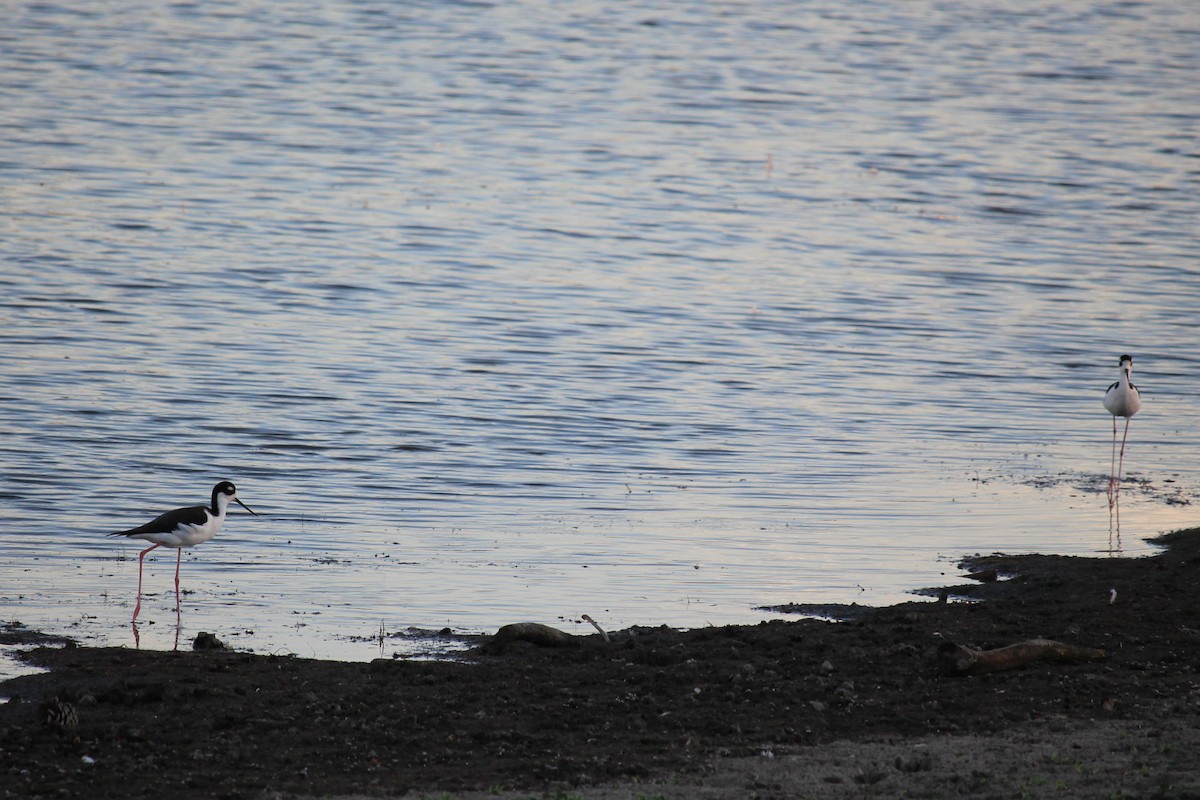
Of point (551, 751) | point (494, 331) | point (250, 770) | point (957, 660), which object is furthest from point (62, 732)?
point (494, 331)

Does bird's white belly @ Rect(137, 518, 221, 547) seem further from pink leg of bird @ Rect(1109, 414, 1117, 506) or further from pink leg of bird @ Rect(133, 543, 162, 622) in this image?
pink leg of bird @ Rect(1109, 414, 1117, 506)

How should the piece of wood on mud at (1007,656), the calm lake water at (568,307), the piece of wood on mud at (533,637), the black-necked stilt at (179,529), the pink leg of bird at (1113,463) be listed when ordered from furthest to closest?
1. the pink leg of bird at (1113,463)
2. the calm lake water at (568,307)
3. the black-necked stilt at (179,529)
4. the piece of wood on mud at (533,637)
5. the piece of wood on mud at (1007,656)

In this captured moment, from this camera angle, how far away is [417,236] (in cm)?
3206

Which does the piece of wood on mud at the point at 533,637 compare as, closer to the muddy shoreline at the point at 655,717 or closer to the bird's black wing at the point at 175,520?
the muddy shoreline at the point at 655,717

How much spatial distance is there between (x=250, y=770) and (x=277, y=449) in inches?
380

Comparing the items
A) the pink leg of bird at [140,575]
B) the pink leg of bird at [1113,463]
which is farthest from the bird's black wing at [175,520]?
the pink leg of bird at [1113,463]

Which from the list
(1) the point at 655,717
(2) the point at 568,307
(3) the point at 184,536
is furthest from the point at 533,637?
(2) the point at 568,307

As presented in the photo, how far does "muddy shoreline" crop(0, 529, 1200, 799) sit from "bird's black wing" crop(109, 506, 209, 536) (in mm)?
1746

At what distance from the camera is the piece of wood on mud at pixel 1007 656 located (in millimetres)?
9477

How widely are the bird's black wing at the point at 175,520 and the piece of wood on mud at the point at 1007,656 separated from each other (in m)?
5.87

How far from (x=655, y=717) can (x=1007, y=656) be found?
220cm

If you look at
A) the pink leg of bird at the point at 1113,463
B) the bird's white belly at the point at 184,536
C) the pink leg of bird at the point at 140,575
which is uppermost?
the bird's white belly at the point at 184,536

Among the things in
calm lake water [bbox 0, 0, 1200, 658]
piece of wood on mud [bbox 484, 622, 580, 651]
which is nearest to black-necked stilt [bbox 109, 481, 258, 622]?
calm lake water [bbox 0, 0, 1200, 658]

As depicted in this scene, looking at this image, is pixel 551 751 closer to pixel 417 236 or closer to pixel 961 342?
pixel 961 342
